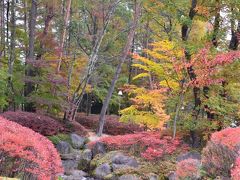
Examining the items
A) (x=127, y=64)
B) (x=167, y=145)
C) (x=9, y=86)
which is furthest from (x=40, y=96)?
(x=127, y=64)

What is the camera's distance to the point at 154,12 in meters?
12.0

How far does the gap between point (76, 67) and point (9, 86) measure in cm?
399

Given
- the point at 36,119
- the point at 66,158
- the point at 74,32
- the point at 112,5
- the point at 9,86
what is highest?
the point at 112,5

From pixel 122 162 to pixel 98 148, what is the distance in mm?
1870

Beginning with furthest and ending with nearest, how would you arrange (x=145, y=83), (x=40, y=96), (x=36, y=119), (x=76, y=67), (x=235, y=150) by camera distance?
(x=145, y=83) → (x=76, y=67) → (x=40, y=96) → (x=36, y=119) → (x=235, y=150)

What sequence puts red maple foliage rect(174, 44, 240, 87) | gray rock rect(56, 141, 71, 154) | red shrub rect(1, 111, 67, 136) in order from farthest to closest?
gray rock rect(56, 141, 71, 154) → red shrub rect(1, 111, 67, 136) → red maple foliage rect(174, 44, 240, 87)

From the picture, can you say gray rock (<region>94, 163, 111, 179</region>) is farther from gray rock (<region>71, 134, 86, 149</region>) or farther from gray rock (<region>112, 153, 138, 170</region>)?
gray rock (<region>71, 134, 86, 149</region>)

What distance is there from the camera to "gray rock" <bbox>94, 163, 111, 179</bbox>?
9.91m

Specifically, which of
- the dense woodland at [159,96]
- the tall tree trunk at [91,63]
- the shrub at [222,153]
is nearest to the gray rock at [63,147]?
the dense woodland at [159,96]

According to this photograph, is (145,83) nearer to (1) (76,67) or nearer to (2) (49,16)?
(1) (76,67)

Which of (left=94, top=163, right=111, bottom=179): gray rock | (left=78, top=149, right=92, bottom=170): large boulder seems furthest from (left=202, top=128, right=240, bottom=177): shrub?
(left=78, top=149, right=92, bottom=170): large boulder

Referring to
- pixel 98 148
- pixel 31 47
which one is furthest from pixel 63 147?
pixel 31 47

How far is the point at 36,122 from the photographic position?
44.5 feet

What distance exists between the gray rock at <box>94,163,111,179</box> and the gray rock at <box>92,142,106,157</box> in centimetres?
147
